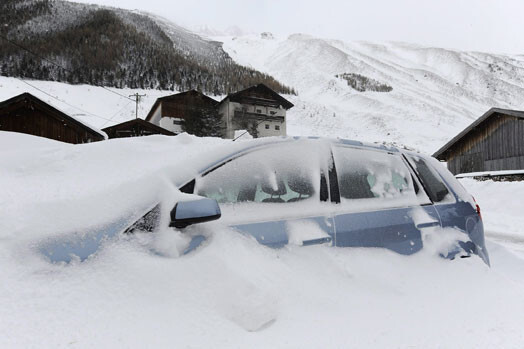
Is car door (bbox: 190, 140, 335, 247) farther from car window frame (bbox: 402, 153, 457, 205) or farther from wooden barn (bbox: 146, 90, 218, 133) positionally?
wooden barn (bbox: 146, 90, 218, 133)

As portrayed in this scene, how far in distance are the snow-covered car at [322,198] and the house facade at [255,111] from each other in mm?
39685

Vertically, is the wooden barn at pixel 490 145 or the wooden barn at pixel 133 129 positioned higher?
the wooden barn at pixel 133 129

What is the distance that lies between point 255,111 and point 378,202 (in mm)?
43120

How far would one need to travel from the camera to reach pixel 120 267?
156 cm

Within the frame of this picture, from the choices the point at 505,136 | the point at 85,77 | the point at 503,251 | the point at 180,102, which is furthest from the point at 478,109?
the point at 85,77

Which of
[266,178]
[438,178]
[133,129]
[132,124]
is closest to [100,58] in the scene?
[133,129]

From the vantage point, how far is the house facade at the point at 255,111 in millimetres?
42656

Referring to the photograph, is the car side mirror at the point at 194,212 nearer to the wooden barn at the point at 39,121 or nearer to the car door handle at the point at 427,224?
the car door handle at the point at 427,224

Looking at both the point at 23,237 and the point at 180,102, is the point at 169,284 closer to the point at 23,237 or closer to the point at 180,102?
the point at 23,237

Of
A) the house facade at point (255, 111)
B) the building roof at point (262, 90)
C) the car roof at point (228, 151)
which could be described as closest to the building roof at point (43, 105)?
the car roof at point (228, 151)

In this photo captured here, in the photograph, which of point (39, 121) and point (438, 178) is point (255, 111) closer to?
point (39, 121)

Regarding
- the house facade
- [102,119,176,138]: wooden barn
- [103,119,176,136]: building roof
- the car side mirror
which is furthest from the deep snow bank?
the house facade

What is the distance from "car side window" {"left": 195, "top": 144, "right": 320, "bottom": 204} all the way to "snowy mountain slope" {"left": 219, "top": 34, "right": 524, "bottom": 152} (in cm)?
4146

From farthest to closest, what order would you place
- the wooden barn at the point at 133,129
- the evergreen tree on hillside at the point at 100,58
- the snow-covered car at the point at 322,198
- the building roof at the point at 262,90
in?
the evergreen tree on hillside at the point at 100,58 < the building roof at the point at 262,90 < the wooden barn at the point at 133,129 < the snow-covered car at the point at 322,198
